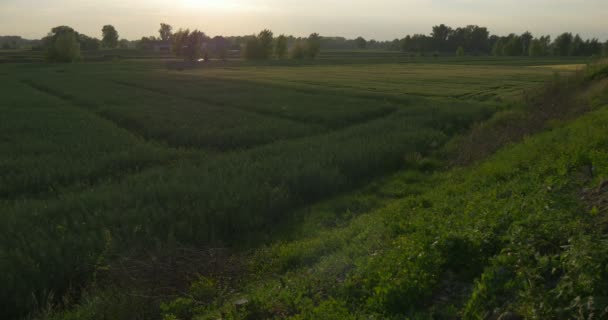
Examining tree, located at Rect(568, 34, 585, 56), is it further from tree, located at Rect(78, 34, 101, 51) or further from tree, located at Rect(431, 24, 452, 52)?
tree, located at Rect(78, 34, 101, 51)

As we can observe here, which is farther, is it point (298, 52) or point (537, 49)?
point (298, 52)

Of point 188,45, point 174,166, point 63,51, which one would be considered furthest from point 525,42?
point 174,166

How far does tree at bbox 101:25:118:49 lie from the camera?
16275 cm

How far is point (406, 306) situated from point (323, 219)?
16.7ft

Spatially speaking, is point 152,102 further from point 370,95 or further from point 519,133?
point 519,133

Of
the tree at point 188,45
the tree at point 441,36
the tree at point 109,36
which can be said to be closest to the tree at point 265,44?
the tree at point 188,45

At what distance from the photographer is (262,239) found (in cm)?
927

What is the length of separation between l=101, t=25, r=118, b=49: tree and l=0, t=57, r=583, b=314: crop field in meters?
151

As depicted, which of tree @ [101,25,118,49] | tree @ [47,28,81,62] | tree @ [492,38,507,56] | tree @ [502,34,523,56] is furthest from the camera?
tree @ [101,25,118,49]

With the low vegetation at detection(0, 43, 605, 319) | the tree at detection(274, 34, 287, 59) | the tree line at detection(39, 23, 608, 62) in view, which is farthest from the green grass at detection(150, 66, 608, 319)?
the tree at detection(274, 34, 287, 59)

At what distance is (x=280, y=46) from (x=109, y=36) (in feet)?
274

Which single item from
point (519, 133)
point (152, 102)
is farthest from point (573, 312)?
point (152, 102)

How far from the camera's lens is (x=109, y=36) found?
16338cm

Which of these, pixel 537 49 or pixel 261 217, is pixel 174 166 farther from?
Answer: pixel 537 49
